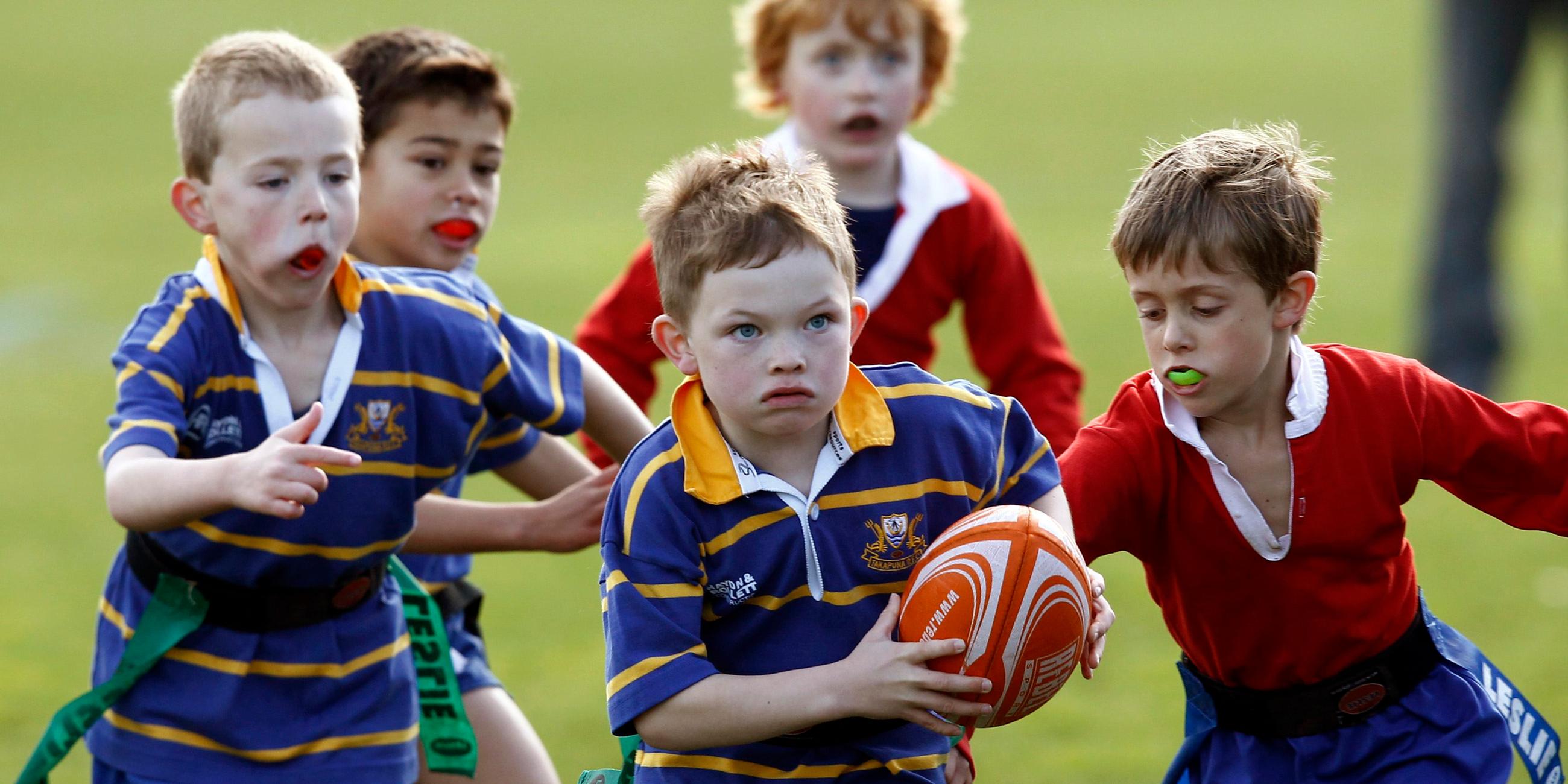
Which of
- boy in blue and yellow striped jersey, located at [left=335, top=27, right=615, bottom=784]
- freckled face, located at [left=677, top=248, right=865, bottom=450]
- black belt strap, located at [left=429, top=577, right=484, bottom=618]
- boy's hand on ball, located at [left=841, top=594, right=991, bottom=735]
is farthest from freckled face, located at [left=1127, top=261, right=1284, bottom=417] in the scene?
black belt strap, located at [left=429, top=577, right=484, bottom=618]

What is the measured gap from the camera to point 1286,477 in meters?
3.63

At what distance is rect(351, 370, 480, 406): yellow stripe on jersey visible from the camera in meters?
3.76

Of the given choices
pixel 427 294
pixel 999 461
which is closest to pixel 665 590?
pixel 999 461

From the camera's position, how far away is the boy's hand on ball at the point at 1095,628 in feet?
10.8

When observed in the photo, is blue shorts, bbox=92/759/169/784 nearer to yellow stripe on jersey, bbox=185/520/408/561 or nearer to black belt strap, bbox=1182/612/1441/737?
yellow stripe on jersey, bbox=185/520/408/561

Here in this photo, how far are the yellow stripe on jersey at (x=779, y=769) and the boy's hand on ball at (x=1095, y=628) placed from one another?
32cm

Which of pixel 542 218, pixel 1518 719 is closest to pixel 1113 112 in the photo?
pixel 542 218

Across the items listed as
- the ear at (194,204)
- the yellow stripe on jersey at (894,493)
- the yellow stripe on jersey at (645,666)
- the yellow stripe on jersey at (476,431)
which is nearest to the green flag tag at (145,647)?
the yellow stripe on jersey at (476,431)

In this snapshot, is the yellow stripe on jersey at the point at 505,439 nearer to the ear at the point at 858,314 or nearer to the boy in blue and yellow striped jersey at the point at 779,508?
the boy in blue and yellow striped jersey at the point at 779,508

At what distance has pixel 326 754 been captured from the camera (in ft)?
12.5

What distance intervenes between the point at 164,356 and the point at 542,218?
16575 millimetres

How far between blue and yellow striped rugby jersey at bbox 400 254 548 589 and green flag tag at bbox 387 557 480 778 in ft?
0.88

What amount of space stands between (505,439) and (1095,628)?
1721 mm

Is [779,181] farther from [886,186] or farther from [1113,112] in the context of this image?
[1113,112]
